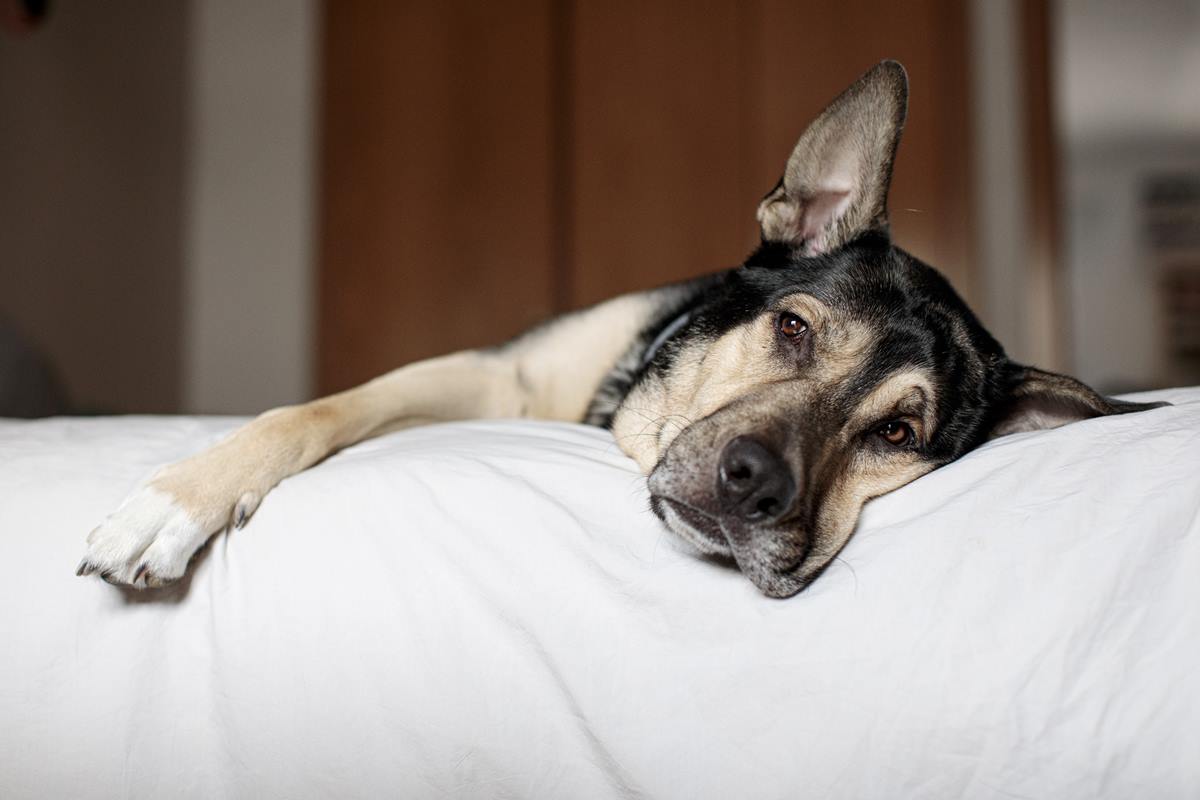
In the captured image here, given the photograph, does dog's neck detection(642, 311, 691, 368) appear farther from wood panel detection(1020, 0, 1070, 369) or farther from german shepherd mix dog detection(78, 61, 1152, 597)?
wood panel detection(1020, 0, 1070, 369)

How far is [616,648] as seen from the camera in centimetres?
116

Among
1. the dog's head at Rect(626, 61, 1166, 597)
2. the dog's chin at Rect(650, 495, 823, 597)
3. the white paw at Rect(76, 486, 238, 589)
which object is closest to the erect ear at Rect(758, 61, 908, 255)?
the dog's head at Rect(626, 61, 1166, 597)

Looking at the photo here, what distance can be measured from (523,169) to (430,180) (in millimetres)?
618

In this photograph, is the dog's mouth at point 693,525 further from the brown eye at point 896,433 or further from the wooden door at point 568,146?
the wooden door at point 568,146

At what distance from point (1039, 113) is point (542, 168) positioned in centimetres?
293

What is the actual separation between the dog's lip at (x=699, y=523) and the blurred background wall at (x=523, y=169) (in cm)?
404

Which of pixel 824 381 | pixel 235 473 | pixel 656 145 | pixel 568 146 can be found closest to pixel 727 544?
pixel 824 381

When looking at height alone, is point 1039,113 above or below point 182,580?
above

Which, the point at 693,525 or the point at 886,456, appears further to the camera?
the point at 886,456

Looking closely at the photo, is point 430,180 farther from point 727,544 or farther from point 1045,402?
point 727,544

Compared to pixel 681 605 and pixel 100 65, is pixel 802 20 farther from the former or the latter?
pixel 681 605

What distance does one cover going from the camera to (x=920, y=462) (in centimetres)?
163

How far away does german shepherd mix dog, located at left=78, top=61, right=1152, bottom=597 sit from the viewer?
132 cm

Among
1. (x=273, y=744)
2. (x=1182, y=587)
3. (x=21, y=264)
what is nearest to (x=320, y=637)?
(x=273, y=744)
